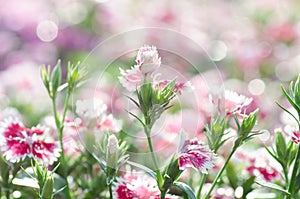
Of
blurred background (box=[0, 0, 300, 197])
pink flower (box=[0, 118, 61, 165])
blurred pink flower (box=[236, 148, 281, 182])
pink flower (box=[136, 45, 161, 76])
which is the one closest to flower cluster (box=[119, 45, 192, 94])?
pink flower (box=[136, 45, 161, 76])

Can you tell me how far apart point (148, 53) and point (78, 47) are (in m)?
1.59

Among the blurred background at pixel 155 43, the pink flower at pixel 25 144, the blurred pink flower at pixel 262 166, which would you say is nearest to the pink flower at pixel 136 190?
the pink flower at pixel 25 144

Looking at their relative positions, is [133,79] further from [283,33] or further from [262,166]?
[283,33]

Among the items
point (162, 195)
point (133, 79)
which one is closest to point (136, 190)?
point (162, 195)

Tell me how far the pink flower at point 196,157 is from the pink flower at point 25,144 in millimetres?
252

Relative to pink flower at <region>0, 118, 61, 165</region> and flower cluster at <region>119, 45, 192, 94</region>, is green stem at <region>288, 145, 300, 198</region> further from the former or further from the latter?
pink flower at <region>0, 118, 61, 165</region>

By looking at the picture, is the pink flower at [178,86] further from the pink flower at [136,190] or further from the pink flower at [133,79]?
the pink flower at [136,190]

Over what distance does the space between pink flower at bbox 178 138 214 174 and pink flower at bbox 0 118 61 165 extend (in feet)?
0.83

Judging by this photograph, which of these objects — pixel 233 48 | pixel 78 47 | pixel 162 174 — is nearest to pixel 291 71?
pixel 233 48

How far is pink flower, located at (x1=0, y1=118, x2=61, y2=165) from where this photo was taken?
1074 millimetres

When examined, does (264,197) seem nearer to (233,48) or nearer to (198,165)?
(198,165)

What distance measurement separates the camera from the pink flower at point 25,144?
3.52ft

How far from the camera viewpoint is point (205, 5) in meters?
3.27

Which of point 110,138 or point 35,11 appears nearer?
point 110,138
